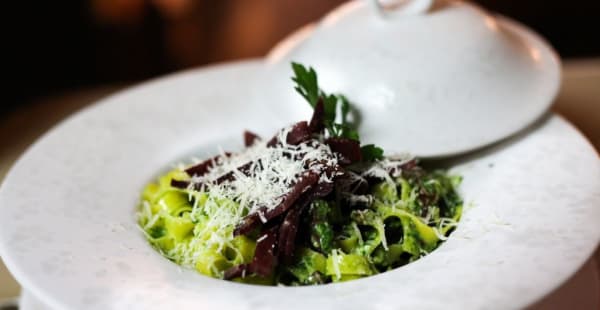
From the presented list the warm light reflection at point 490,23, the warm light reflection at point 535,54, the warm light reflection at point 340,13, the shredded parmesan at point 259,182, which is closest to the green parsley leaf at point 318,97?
the shredded parmesan at point 259,182

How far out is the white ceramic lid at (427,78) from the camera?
1.97m

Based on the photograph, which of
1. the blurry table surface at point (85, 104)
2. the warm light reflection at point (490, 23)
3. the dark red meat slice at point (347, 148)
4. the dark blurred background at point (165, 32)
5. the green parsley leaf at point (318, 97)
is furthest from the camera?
the dark blurred background at point (165, 32)

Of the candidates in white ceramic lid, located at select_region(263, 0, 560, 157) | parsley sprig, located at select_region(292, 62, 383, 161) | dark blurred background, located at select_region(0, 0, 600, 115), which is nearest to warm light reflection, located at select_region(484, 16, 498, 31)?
white ceramic lid, located at select_region(263, 0, 560, 157)

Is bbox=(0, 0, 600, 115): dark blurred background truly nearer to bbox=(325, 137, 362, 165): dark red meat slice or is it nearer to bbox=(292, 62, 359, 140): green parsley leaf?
bbox=(292, 62, 359, 140): green parsley leaf

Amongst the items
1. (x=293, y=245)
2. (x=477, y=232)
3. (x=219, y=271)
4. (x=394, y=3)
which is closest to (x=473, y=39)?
(x=394, y=3)

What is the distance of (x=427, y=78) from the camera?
2010 mm

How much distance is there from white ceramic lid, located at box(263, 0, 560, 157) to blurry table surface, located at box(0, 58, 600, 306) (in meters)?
0.55

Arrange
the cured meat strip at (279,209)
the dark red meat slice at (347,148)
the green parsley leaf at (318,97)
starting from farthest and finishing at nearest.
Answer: the green parsley leaf at (318,97) < the dark red meat slice at (347,148) < the cured meat strip at (279,209)

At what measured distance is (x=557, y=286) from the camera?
1.37 meters

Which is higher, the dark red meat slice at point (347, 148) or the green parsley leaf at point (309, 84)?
the green parsley leaf at point (309, 84)

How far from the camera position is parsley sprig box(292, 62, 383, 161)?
184 cm

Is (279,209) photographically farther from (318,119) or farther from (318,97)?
(318,97)

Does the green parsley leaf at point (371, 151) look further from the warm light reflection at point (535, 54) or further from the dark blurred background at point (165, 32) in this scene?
the dark blurred background at point (165, 32)

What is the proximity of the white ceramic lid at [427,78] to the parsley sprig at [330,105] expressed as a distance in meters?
0.04
